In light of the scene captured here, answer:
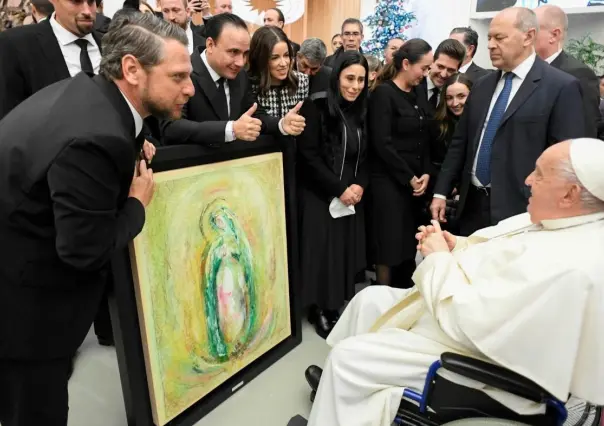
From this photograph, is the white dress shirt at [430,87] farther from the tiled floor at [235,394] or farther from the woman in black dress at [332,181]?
the tiled floor at [235,394]

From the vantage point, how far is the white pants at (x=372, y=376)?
1.42 meters

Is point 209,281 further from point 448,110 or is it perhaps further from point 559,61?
point 559,61

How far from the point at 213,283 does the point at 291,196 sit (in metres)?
0.59

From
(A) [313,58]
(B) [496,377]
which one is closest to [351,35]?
(A) [313,58]

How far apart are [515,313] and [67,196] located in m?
1.25

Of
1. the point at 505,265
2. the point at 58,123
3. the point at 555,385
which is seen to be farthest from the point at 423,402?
the point at 58,123

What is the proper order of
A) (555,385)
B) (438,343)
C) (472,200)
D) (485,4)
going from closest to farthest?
(555,385) < (438,343) < (472,200) < (485,4)

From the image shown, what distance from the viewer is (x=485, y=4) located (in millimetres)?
6590

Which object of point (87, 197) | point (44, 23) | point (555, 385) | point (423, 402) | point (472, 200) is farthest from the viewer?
point (472, 200)

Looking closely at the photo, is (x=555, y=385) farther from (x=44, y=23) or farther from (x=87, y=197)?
(x=44, y=23)

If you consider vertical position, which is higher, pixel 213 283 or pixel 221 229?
pixel 221 229

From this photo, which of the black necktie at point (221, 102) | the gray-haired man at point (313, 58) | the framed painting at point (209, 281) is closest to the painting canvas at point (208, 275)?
the framed painting at point (209, 281)

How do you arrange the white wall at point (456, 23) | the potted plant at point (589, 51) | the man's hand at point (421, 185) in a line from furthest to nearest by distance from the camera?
the white wall at point (456, 23), the potted plant at point (589, 51), the man's hand at point (421, 185)

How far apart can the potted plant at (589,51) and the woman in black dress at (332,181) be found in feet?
16.1
